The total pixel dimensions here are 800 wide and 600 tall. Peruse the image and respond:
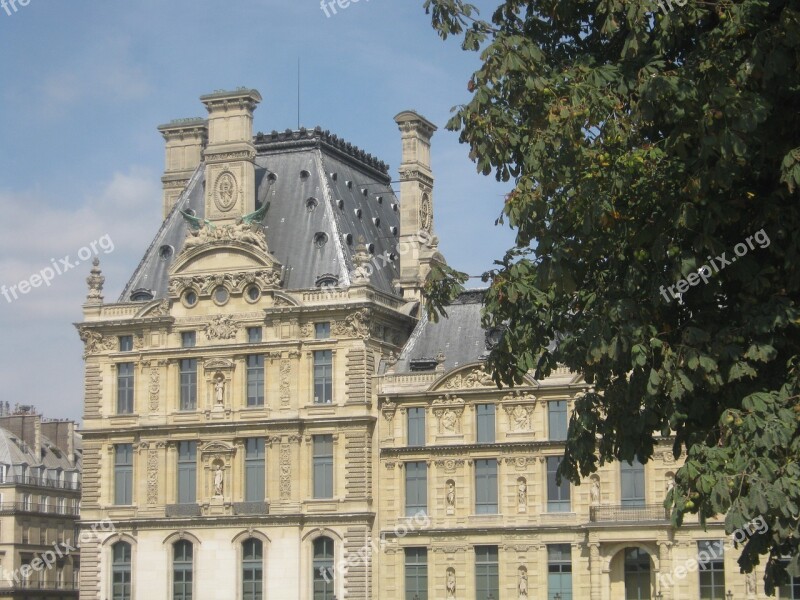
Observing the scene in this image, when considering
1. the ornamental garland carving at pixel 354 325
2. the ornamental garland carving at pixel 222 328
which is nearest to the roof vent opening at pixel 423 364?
the ornamental garland carving at pixel 354 325

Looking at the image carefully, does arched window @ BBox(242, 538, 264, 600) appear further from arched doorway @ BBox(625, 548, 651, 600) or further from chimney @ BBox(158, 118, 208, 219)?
chimney @ BBox(158, 118, 208, 219)

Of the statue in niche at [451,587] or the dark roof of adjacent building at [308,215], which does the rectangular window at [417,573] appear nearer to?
the statue in niche at [451,587]

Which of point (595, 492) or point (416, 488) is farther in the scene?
point (416, 488)

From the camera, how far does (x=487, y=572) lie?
6147 cm

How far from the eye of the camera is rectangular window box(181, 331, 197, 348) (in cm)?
6619

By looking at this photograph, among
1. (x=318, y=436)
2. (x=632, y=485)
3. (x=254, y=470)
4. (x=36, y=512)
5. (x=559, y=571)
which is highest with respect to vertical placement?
(x=318, y=436)

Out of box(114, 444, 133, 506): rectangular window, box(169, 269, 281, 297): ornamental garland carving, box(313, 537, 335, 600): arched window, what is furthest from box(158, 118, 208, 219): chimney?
box(313, 537, 335, 600): arched window

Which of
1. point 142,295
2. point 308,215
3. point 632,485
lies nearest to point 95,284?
point 142,295

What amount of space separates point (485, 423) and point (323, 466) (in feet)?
22.0

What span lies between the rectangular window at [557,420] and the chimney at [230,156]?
1551 cm

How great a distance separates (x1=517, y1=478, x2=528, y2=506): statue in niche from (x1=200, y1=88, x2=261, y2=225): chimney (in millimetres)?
16200

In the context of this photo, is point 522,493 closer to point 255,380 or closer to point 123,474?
point 255,380

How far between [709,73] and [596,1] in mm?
3610

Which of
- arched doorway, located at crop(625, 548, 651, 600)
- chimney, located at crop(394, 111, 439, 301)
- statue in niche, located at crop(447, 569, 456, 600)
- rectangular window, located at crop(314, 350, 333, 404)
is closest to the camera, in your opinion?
arched doorway, located at crop(625, 548, 651, 600)
